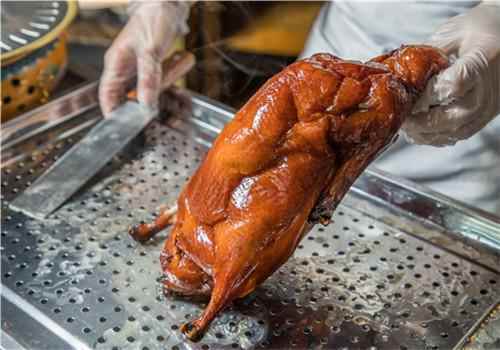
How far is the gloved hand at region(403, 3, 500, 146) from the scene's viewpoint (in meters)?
1.28

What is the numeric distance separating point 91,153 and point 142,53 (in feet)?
0.97

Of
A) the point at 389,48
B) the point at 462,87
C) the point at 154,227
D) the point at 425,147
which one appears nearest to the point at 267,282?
the point at 154,227

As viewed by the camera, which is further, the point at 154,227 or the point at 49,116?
the point at 49,116

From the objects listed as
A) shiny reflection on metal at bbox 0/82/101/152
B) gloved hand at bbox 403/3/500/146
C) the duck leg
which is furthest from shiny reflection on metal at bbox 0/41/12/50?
gloved hand at bbox 403/3/500/146

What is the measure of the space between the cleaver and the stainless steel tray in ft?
0.08

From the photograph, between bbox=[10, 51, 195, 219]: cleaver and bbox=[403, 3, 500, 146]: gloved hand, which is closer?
bbox=[403, 3, 500, 146]: gloved hand

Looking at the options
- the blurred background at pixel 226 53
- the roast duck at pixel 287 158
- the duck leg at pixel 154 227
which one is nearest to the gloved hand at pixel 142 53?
the blurred background at pixel 226 53

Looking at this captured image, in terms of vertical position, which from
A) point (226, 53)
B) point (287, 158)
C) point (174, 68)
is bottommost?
point (226, 53)

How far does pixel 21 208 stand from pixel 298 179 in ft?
2.16

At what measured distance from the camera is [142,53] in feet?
5.91

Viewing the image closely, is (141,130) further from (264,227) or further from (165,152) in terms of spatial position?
(264,227)

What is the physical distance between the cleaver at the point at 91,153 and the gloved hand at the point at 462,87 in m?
0.67

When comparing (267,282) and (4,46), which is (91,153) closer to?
(4,46)

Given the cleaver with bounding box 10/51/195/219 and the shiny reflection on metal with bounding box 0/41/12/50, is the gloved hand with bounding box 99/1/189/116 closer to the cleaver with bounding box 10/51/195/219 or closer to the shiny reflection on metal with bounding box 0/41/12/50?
the cleaver with bounding box 10/51/195/219
